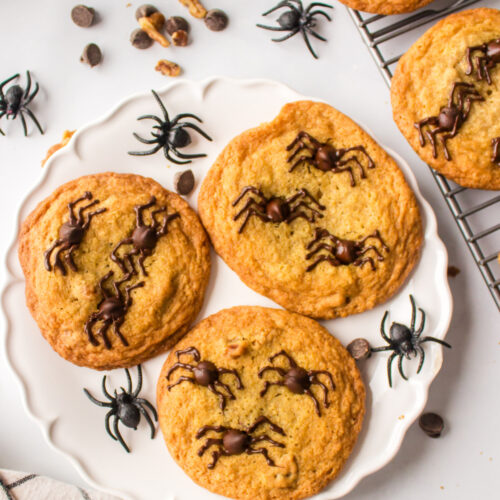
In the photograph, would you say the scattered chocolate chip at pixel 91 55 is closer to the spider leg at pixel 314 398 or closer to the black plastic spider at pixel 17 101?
the black plastic spider at pixel 17 101

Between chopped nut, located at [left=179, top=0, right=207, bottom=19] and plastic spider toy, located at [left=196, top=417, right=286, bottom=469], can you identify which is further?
chopped nut, located at [left=179, top=0, right=207, bottom=19]

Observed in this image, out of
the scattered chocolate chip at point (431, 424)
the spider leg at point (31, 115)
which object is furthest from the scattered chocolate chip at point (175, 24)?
the scattered chocolate chip at point (431, 424)

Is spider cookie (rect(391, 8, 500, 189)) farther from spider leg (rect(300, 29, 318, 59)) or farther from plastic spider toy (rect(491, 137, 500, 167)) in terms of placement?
spider leg (rect(300, 29, 318, 59))

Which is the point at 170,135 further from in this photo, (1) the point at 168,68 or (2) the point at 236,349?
(2) the point at 236,349

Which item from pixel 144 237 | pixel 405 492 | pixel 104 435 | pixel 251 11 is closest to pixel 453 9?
pixel 251 11

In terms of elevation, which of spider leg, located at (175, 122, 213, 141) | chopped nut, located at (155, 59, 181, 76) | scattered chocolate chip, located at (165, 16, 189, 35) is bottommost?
spider leg, located at (175, 122, 213, 141)

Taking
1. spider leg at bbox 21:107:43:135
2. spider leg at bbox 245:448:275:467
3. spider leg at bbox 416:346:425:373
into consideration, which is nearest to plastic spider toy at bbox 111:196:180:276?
spider leg at bbox 21:107:43:135

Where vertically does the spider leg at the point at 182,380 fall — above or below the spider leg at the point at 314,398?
above

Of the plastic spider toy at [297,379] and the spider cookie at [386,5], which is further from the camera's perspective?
the spider cookie at [386,5]
